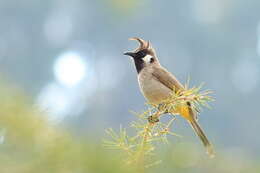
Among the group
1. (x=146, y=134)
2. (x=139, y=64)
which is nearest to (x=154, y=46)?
(x=139, y=64)

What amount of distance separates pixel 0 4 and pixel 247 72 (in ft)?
30.1

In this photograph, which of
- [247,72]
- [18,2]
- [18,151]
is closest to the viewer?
[18,151]

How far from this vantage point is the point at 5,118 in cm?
59

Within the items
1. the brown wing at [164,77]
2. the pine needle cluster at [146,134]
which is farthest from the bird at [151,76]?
the pine needle cluster at [146,134]

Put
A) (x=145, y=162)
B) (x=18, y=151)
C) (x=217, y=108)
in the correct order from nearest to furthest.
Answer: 1. (x=18, y=151)
2. (x=145, y=162)
3. (x=217, y=108)

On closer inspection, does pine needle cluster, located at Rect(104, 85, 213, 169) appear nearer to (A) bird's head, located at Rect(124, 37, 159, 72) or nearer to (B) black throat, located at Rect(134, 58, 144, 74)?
(A) bird's head, located at Rect(124, 37, 159, 72)

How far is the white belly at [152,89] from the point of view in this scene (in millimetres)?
2487

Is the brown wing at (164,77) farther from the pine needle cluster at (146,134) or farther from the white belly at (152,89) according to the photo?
the pine needle cluster at (146,134)

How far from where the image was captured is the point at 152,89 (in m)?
2.56

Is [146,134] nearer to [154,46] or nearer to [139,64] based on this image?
[139,64]

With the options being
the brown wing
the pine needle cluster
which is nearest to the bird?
the brown wing

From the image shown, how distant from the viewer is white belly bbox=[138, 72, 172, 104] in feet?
8.16

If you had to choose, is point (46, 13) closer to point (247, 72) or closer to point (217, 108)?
point (247, 72)

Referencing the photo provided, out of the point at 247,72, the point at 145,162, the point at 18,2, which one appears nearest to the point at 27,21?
the point at 18,2
